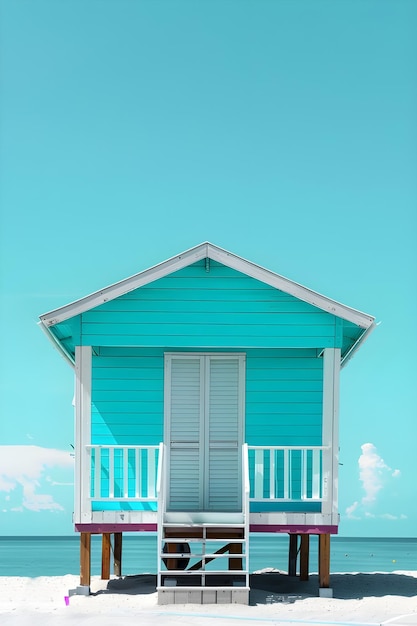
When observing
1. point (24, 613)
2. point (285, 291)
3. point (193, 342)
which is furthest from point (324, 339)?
point (24, 613)

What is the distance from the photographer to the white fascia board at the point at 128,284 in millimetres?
15031

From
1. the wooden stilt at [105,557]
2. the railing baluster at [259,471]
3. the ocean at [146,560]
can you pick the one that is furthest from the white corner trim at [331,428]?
the ocean at [146,560]

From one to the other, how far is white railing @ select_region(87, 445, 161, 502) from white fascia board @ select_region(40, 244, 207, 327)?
203cm

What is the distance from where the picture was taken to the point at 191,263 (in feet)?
49.5

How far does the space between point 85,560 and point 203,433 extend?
2629 millimetres

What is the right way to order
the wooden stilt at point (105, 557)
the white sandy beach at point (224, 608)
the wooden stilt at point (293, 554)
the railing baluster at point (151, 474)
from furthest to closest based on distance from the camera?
the wooden stilt at point (293, 554), the wooden stilt at point (105, 557), the railing baluster at point (151, 474), the white sandy beach at point (224, 608)

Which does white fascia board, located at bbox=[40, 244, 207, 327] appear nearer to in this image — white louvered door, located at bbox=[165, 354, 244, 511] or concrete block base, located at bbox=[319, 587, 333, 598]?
white louvered door, located at bbox=[165, 354, 244, 511]

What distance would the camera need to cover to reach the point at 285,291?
15.1 meters

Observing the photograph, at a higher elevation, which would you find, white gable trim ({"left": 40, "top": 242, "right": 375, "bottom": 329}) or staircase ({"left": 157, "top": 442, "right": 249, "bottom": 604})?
white gable trim ({"left": 40, "top": 242, "right": 375, "bottom": 329})

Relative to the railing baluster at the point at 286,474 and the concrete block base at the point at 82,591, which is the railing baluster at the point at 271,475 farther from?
the concrete block base at the point at 82,591

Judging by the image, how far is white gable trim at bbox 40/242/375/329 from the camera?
15039mm

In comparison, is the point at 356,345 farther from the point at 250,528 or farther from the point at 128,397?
the point at 128,397

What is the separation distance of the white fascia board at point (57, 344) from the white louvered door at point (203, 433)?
1900 millimetres

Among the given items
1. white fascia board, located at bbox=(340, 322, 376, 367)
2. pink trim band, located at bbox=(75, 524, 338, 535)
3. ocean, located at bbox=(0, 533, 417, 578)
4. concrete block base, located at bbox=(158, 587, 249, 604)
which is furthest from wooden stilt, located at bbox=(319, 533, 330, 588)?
ocean, located at bbox=(0, 533, 417, 578)
